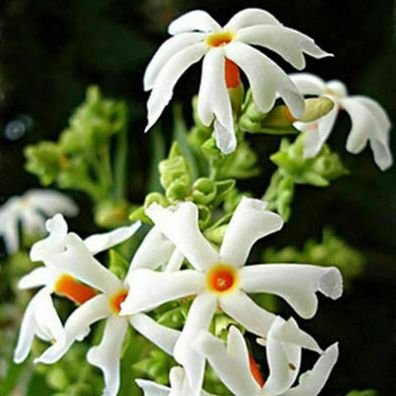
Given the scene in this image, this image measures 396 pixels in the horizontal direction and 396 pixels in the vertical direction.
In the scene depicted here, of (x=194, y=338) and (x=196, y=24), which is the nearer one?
(x=194, y=338)

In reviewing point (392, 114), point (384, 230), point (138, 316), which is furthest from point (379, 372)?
point (138, 316)

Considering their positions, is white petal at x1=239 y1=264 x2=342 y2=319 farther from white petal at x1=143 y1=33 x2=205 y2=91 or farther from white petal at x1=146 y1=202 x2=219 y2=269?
white petal at x1=143 y1=33 x2=205 y2=91

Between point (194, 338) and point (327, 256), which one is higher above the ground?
point (194, 338)

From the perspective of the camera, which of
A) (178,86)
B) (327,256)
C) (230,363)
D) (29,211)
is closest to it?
(230,363)

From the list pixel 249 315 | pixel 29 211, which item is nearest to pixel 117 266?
pixel 249 315

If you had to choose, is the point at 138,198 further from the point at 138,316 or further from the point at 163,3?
the point at 138,316

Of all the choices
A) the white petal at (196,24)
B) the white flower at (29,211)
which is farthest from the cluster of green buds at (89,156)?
the white petal at (196,24)

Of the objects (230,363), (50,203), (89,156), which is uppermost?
(230,363)

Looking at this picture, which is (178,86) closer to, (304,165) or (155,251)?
(304,165)
